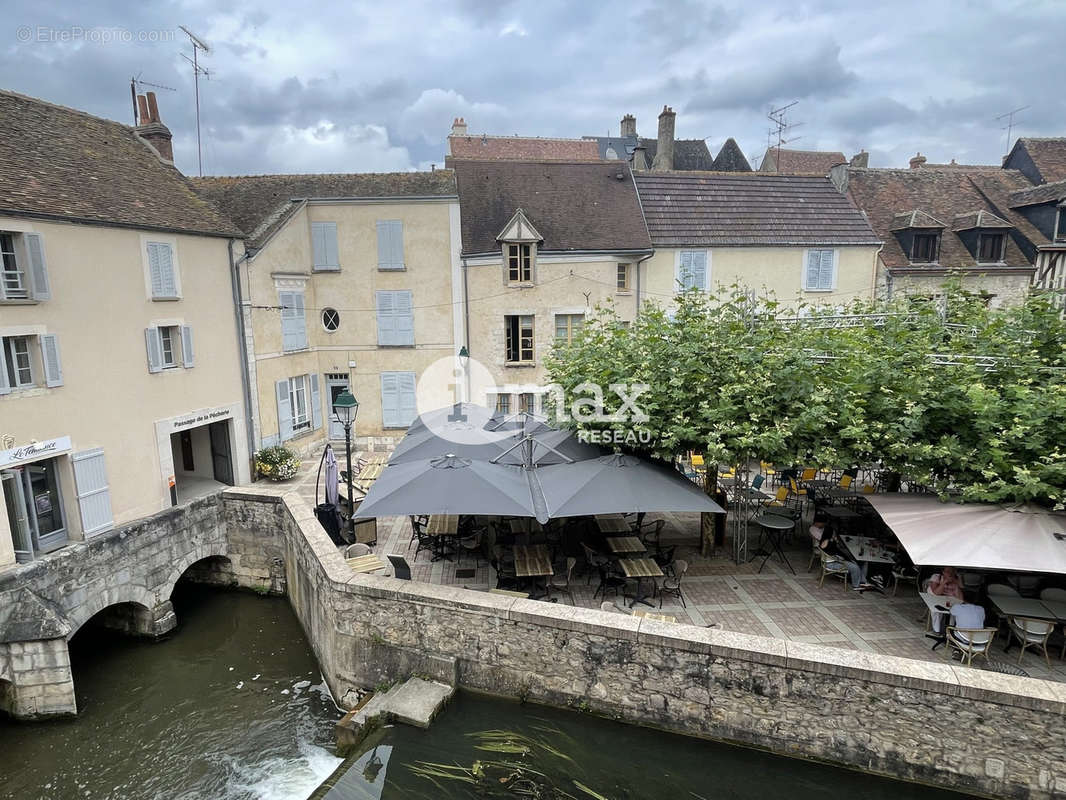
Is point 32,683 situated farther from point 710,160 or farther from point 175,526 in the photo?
point 710,160

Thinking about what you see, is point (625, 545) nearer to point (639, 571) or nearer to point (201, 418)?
point (639, 571)

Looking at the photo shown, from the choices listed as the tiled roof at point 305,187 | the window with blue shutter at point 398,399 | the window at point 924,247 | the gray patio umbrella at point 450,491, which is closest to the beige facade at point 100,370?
the tiled roof at point 305,187

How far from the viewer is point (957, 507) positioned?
28.5 ft

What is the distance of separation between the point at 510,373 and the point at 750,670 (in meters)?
13.8

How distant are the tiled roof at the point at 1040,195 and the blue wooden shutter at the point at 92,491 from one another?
94.0 feet

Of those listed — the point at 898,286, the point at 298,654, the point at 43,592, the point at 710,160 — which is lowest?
the point at 298,654

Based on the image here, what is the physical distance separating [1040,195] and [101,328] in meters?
28.9

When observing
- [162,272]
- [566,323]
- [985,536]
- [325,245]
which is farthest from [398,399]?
[985,536]

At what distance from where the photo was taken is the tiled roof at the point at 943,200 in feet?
70.9

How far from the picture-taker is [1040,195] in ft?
72.0

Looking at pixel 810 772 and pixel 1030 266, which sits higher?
pixel 1030 266

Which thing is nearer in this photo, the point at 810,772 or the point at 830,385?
the point at 810,772

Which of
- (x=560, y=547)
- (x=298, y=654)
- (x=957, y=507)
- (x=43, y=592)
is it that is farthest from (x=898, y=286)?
(x=43, y=592)

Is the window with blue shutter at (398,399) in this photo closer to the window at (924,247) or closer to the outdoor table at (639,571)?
the outdoor table at (639,571)
